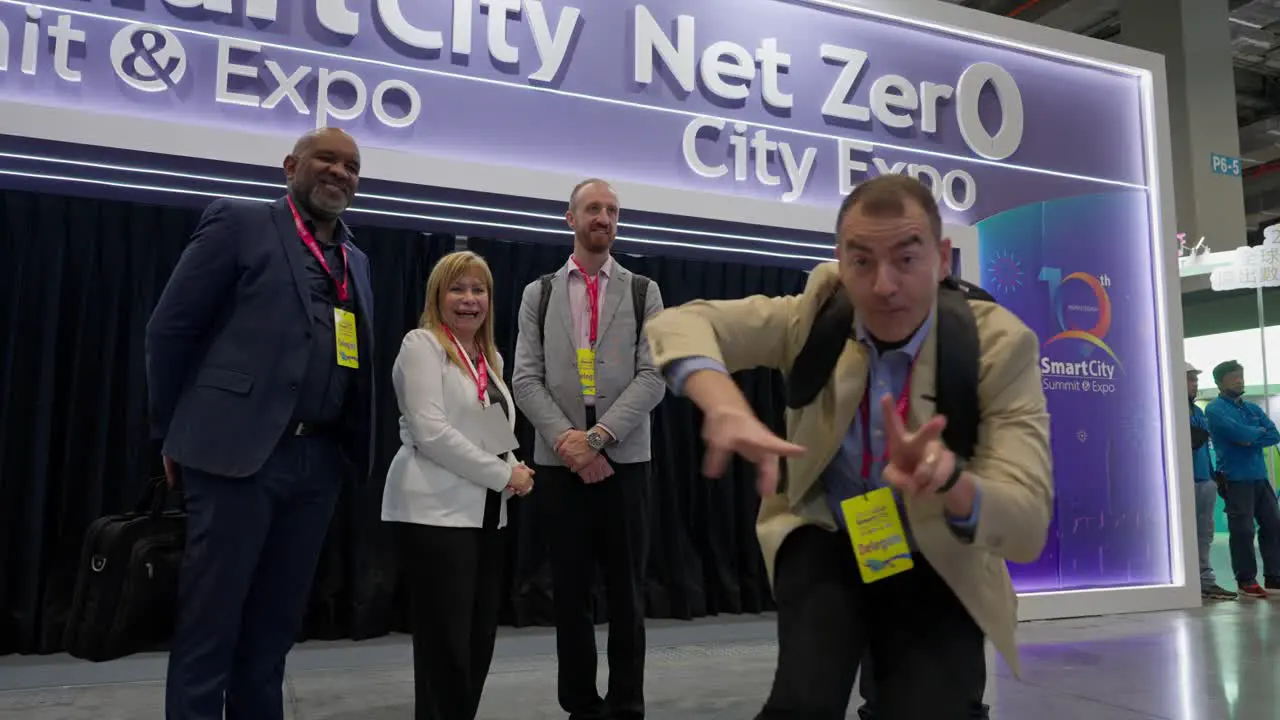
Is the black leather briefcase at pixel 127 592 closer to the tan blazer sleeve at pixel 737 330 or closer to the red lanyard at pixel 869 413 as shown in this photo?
the tan blazer sleeve at pixel 737 330

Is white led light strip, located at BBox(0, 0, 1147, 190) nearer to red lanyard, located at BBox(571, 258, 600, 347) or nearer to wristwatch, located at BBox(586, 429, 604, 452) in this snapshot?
red lanyard, located at BBox(571, 258, 600, 347)

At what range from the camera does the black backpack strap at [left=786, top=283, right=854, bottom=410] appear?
4.24ft

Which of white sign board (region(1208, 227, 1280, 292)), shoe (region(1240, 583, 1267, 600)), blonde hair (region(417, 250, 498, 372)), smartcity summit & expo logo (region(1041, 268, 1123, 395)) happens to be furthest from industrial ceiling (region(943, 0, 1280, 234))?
blonde hair (region(417, 250, 498, 372))

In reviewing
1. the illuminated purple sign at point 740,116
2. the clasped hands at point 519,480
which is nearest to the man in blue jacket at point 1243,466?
the illuminated purple sign at point 740,116

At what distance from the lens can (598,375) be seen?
8.37 ft

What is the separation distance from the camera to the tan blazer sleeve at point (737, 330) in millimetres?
1251

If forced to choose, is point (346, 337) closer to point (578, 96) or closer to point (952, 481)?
point (952, 481)

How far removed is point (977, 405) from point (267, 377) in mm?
1430

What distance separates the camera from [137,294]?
370 centimetres

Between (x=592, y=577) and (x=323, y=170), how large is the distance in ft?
4.26

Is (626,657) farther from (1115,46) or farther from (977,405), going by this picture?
(1115,46)

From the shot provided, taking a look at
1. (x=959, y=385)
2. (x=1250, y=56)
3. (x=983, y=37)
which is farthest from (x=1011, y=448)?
(x=1250, y=56)

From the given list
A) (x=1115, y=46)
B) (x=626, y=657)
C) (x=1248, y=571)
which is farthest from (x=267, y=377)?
(x=1248, y=571)

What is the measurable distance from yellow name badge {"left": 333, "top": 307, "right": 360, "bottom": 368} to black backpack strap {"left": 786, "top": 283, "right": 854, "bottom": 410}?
1148 millimetres
